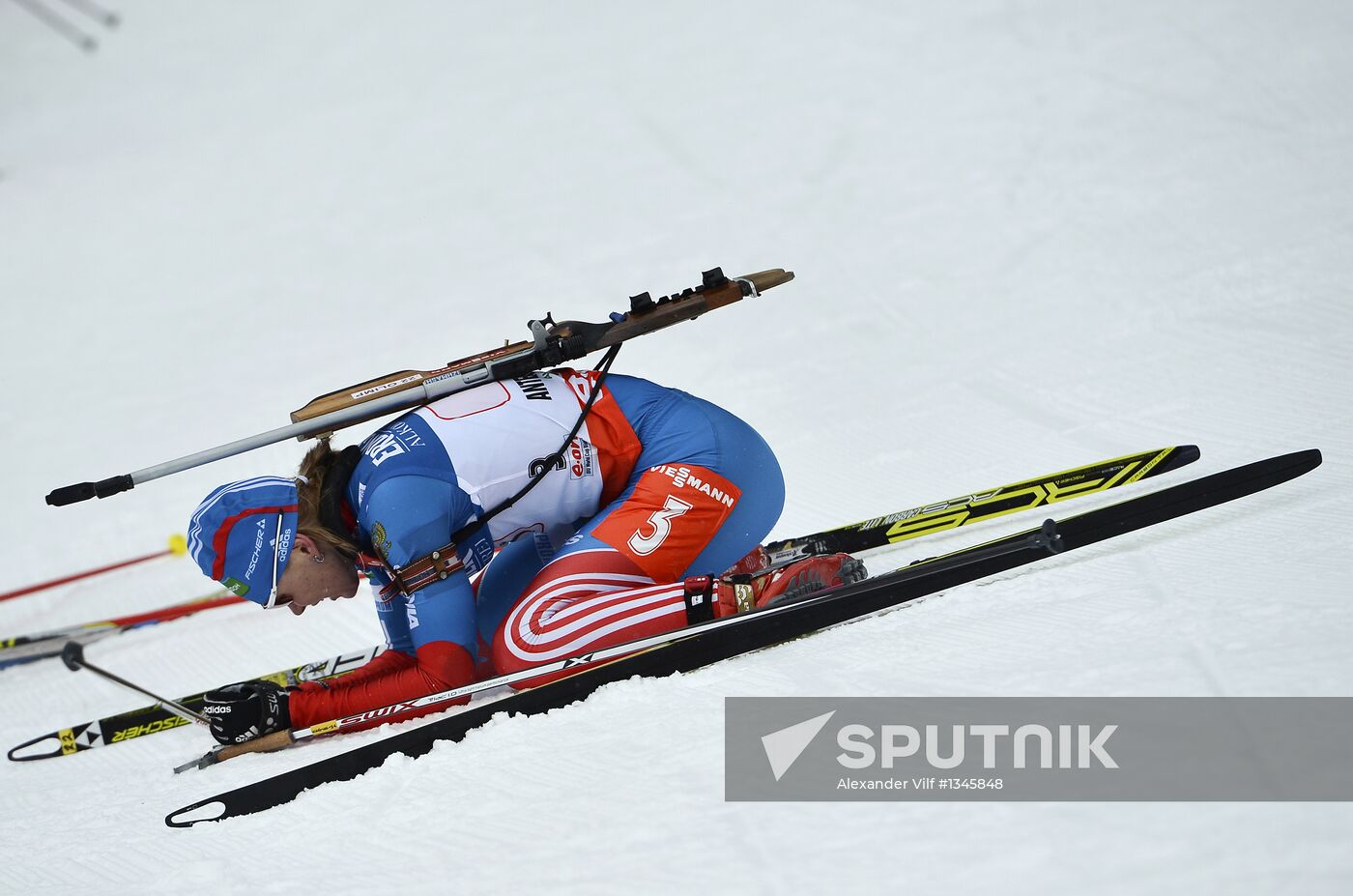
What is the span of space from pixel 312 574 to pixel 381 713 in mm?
334

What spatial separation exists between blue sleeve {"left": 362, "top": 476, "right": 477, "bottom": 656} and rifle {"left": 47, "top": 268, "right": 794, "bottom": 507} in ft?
0.77

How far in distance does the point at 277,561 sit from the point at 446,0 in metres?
7.44

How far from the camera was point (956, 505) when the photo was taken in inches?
126

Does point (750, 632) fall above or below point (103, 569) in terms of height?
below

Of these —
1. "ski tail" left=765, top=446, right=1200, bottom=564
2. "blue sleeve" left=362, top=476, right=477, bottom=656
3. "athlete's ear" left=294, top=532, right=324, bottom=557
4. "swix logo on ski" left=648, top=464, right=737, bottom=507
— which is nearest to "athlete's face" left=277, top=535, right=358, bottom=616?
"athlete's ear" left=294, top=532, right=324, bottom=557

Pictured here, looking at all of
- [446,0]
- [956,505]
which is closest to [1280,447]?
[956,505]

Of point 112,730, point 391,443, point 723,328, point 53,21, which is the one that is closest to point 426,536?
point 391,443

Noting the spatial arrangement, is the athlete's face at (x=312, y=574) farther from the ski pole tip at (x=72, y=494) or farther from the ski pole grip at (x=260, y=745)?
the ski pole tip at (x=72, y=494)

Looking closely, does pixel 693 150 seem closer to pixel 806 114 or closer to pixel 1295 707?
pixel 806 114

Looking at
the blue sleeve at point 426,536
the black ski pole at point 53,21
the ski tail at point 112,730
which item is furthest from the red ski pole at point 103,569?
the black ski pole at point 53,21

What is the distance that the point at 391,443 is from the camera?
2641mm

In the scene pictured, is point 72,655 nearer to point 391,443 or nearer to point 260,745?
point 260,745

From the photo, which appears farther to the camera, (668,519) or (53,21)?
(53,21)

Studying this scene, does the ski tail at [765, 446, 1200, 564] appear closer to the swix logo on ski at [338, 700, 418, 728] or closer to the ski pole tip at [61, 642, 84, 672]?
the swix logo on ski at [338, 700, 418, 728]
